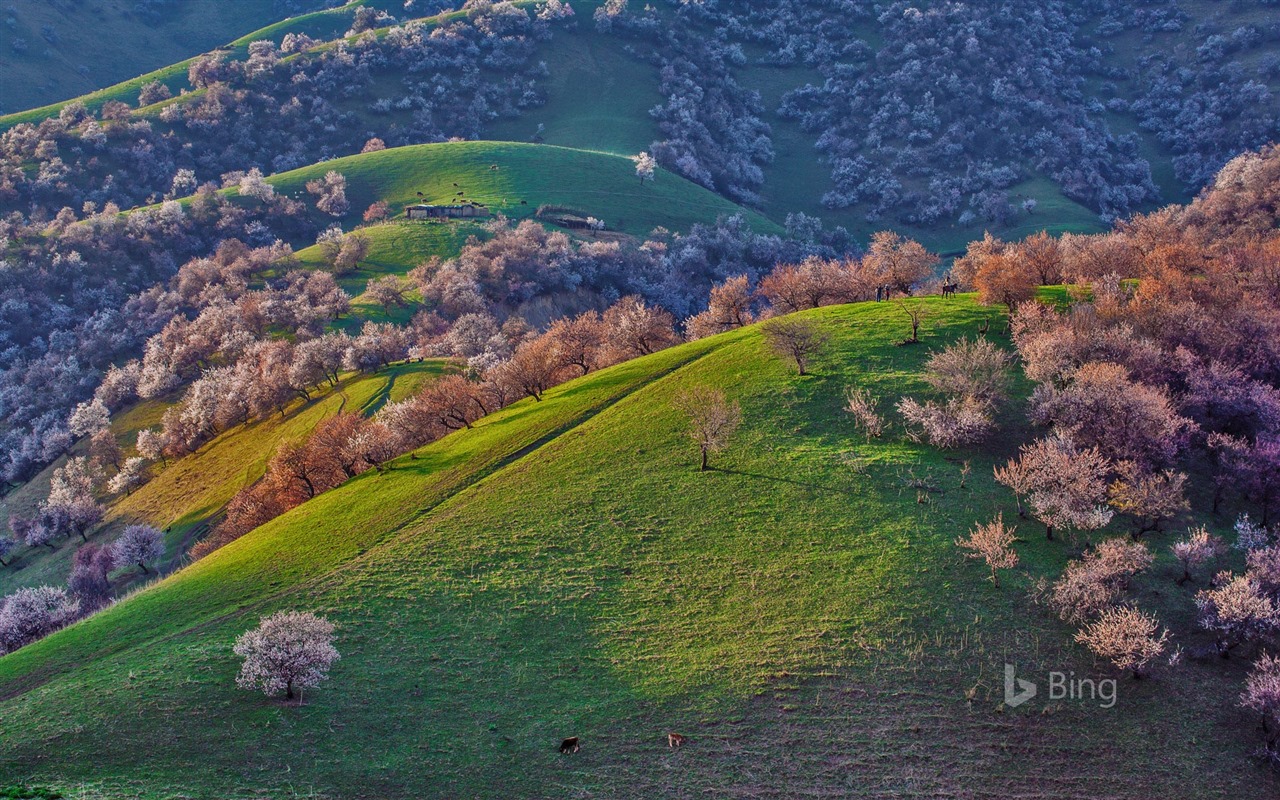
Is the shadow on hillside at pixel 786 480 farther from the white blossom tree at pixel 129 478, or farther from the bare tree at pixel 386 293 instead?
the bare tree at pixel 386 293

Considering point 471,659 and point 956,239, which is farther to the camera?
point 956,239

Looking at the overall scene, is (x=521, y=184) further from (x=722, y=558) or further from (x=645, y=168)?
(x=722, y=558)

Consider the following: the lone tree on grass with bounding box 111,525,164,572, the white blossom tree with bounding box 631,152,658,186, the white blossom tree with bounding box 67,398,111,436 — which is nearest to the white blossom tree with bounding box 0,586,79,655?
the lone tree on grass with bounding box 111,525,164,572

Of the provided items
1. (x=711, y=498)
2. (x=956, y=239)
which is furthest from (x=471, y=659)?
(x=956, y=239)

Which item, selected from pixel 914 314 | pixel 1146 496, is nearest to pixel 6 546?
pixel 914 314

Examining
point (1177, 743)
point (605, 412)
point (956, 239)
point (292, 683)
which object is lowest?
point (1177, 743)

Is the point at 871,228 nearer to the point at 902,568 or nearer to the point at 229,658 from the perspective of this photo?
the point at 902,568
